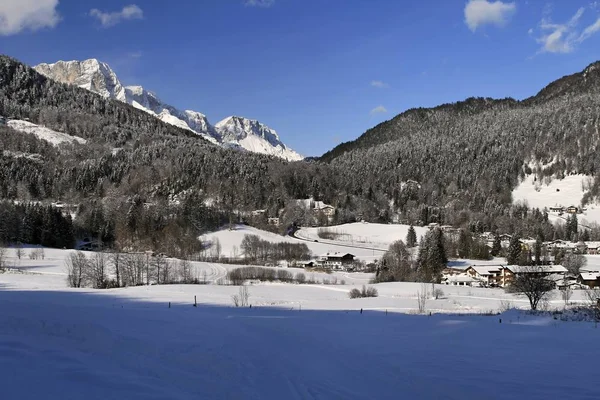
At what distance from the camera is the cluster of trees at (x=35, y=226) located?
10300 cm

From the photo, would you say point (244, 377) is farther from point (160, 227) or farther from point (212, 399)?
point (160, 227)

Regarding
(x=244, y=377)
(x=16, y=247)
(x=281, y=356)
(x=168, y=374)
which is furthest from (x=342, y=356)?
(x=16, y=247)

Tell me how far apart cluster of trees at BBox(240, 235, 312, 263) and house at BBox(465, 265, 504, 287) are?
41281mm

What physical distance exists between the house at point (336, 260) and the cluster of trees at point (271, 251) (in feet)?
16.4

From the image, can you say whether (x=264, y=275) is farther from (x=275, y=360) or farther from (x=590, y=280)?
(x=275, y=360)

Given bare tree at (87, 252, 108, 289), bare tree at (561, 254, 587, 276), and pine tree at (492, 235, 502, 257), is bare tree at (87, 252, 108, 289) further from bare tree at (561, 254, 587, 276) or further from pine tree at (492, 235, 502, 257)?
pine tree at (492, 235, 502, 257)

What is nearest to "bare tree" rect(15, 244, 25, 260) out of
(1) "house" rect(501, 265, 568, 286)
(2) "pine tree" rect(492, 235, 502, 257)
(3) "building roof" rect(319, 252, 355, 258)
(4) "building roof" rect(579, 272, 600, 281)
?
(3) "building roof" rect(319, 252, 355, 258)

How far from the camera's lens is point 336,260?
374 ft

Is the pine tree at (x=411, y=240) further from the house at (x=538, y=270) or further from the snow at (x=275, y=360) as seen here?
the snow at (x=275, y=360)

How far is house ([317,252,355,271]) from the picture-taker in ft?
363

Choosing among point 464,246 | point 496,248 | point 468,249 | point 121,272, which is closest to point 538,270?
point 468,249

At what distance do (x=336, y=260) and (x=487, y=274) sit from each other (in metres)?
36.3

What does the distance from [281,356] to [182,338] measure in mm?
4740

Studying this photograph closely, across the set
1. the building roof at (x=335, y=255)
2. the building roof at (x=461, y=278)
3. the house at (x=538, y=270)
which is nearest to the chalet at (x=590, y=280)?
the house at (x=538, y=270)
